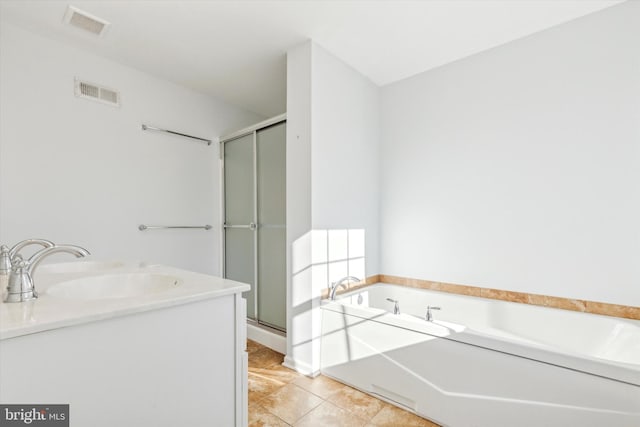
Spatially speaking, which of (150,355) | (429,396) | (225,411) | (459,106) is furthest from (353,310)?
(459,106)

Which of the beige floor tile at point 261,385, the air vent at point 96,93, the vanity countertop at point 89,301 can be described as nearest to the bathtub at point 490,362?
the beige floor tile at point 261,385

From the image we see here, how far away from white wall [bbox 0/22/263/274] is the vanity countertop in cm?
103

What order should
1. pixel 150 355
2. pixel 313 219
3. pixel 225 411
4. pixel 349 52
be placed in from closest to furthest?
1. pixel 150 355
2. pixel 225 411
3. pixel 313 219
4. pixel 349 52

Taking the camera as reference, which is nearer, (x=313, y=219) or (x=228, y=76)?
(x=313, y=219)

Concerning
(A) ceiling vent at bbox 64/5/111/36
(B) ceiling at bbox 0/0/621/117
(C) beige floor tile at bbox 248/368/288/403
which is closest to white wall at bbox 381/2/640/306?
(B) ceiling at bbox 0/0/621/117

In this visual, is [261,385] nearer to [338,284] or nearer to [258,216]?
[338,284]

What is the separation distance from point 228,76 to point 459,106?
2004 mm

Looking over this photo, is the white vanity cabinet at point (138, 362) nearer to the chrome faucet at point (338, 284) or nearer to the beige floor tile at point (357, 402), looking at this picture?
the beige floor tile at point (357, 402)

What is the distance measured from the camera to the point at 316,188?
2.17 metres

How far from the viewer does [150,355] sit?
2.90ft

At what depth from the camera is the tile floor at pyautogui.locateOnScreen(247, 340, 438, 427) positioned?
1614 mm

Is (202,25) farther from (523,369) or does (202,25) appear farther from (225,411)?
(523,369)

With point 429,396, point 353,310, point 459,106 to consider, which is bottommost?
point 429,396

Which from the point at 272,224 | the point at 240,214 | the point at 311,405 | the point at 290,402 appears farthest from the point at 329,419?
the point at 240,214
